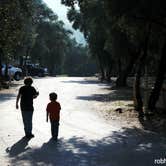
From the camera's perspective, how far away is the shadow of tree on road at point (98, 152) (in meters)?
10.7

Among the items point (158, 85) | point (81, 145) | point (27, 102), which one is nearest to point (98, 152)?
point (81, 145)

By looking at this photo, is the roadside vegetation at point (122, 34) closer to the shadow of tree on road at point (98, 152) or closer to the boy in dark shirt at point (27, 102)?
the boy in dark shirt at point (27, 102)

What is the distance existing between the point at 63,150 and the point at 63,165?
173 cm

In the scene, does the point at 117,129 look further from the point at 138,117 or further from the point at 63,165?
the point at 63,165

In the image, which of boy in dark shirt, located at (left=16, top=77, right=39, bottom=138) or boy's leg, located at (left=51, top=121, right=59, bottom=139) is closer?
boy's leg, located at (left=51, top=121, right=59, bottom=139)

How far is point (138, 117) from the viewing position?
1914 cm

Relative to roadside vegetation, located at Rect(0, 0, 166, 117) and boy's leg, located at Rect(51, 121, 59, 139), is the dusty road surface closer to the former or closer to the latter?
boy's leg, located at Rect(51, 121, 59, 139)

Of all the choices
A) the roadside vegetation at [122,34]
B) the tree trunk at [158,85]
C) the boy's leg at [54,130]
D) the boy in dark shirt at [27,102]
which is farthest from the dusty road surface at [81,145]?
the roadside vegetation at [122,34]

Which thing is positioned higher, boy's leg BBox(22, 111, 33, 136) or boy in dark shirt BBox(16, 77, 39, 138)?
boy in dark shirt BBox(16, 77, 39, 138)

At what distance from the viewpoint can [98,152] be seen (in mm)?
11891

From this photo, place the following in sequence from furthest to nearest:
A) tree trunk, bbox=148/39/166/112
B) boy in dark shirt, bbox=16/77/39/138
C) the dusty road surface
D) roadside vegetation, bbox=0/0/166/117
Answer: tree trunk, bbox=148/39/166/112 → roadside vegetation, bbox=0/0/166/117 → boy in dark shirt, bbox=16/77/39/138 → the dusty road surface

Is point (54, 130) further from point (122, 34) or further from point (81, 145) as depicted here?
point (122, 34)

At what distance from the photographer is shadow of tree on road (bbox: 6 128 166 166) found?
35.1 feet

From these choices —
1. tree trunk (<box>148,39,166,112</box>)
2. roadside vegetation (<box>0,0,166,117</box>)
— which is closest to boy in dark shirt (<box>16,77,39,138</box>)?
roadside vegetation (<box>0,0,166,117</box>)
